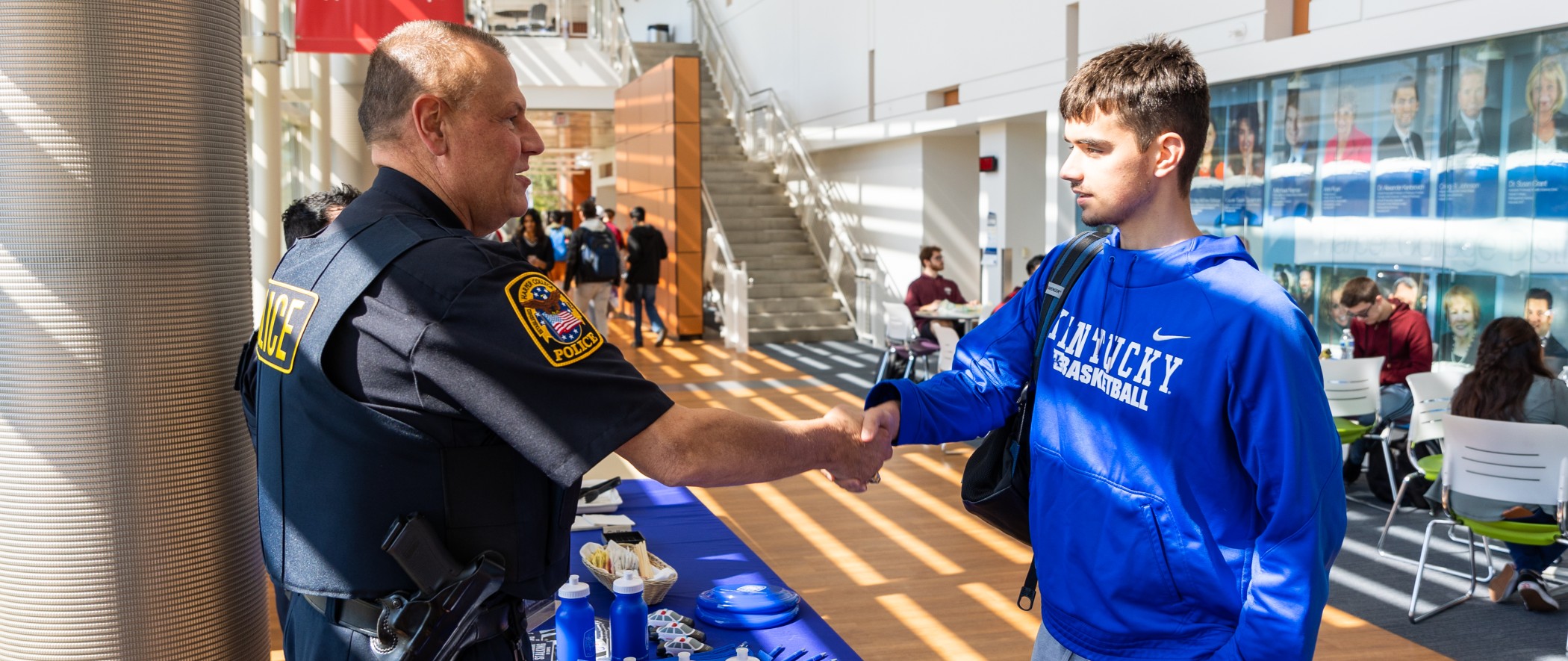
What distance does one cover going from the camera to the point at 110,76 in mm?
2129

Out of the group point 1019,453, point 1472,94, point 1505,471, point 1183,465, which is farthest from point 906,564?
point 1472,94

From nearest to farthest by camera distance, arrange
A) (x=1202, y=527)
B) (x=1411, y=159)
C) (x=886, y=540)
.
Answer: (x=1202, y=527), (x=886, y=540), (x=1411, y=159)

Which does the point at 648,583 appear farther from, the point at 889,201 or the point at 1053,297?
A: the point at 889,201

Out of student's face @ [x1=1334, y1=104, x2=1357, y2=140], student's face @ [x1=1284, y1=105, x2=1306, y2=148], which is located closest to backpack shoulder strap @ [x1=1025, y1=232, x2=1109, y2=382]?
student's face @ [x1=1334, y1=104, x2=1357, y2=140]

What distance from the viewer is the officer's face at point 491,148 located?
1829mm

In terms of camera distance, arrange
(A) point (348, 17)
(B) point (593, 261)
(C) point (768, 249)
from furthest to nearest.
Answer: (C) point (768, 249), (B) point (593, 261), (A) point (348, 17)

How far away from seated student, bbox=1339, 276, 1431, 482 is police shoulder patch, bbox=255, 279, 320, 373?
6867mm

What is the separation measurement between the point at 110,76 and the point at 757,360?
39.0ft

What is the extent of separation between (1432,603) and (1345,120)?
4.14m

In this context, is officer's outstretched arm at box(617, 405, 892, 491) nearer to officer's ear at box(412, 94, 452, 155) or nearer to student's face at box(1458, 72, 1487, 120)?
officer's ear at box(412, 94, 452, 155)

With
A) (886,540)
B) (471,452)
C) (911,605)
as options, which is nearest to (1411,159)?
(886,540)

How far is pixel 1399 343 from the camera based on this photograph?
7.28m

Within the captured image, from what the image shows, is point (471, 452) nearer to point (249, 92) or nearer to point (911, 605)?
point (911, 605)

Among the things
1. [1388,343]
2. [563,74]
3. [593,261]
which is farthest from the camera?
[563,74]
